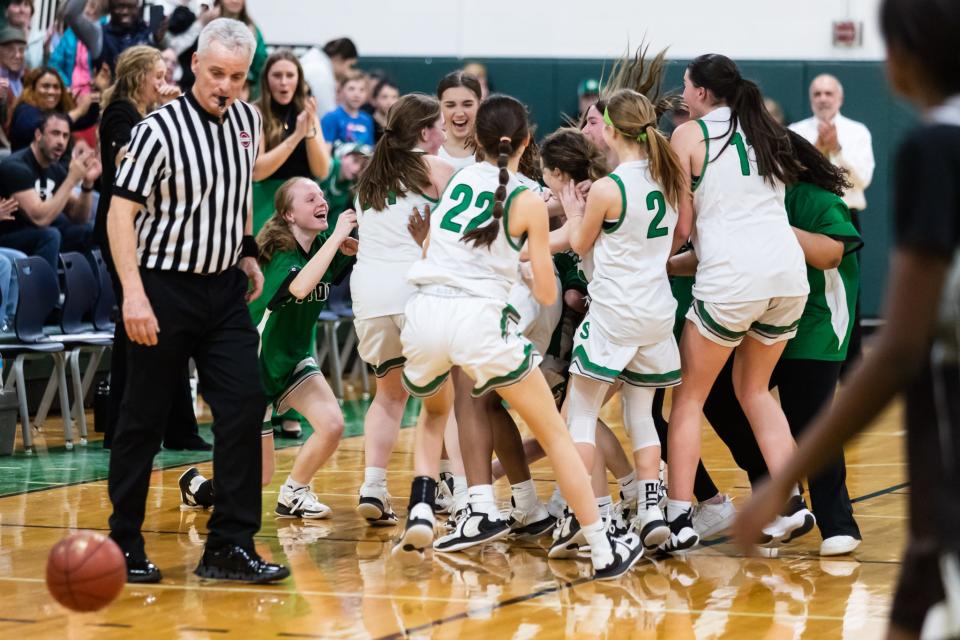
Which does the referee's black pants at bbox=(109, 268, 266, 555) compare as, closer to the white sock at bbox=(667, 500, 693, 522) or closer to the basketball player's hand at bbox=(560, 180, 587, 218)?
the basketball player's hand at bbox=(560, 180, 587, 218)

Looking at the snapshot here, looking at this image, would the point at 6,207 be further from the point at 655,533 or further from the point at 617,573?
the point at 617,573

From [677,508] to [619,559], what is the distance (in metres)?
0.50

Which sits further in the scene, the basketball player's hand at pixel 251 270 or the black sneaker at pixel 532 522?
the black sneaker at pixel 532 522

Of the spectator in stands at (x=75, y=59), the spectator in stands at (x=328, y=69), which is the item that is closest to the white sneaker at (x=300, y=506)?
the spectator in stands at (x=75, y=59)

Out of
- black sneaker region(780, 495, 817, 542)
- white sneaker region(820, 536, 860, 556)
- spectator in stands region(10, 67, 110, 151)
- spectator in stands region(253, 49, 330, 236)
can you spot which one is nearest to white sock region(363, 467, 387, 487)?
black sneaker region(780, 495, 817, 542)

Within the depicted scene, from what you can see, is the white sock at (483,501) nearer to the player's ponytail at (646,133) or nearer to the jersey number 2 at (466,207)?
the jersey number 2 at (466,207)

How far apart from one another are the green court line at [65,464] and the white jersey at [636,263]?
10.6 feet

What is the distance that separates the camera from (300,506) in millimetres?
6430

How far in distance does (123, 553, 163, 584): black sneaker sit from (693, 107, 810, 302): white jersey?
7.62 ft

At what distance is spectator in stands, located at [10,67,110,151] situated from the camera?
10203 millimetres

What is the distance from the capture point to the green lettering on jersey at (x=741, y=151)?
18.1 ft

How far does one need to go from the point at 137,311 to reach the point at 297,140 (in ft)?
11.8

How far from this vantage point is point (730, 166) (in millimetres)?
5543

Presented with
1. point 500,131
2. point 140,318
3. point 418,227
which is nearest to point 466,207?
point 500,131
